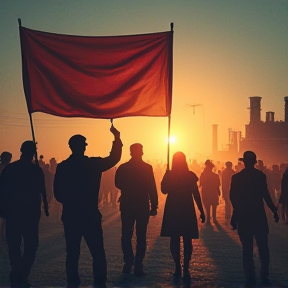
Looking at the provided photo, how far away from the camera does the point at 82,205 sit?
6.04 m

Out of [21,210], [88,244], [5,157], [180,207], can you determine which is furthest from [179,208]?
[5,157]

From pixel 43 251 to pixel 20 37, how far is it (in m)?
4.20

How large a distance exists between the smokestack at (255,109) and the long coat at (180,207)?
70256mm

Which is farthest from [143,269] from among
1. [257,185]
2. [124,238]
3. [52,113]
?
[52,113]

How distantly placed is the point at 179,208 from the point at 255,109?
235ft

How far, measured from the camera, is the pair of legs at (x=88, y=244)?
19.7 feet

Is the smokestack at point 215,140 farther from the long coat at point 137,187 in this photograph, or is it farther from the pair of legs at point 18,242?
the pair of legs at point 18,242

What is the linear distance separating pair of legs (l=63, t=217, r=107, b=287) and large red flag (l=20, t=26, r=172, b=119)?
2.19m

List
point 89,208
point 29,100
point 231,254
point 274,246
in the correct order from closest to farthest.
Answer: point 89,208, point 29,100, point 231,254, point 274,246

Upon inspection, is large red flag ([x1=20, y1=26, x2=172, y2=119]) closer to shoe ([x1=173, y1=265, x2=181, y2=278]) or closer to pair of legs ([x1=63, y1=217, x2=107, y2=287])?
pair of legs ([x1=63, y1=217, x2=107, y2=287])

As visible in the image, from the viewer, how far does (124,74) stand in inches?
317

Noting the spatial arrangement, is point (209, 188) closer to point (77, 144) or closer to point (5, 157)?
point (5, 157)

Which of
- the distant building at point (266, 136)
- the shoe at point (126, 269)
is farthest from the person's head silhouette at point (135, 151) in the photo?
the distant building at point (266, 136)

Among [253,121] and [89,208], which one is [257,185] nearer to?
[89,208]
